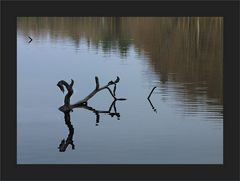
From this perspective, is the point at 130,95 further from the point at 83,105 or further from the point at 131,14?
the point at 131,14

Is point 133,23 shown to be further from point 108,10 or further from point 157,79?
point 108,10

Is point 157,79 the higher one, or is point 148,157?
point 157,79

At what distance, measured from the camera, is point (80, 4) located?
17.5 feet

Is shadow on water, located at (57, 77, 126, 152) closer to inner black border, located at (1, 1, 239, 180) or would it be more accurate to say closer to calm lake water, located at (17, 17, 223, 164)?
calm lake water, located at (17, 17, 223, 164)

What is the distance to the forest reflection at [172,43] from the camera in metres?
15.6

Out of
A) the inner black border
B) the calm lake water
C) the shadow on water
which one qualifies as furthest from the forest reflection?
the inner black border

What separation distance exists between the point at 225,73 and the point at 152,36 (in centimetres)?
2044

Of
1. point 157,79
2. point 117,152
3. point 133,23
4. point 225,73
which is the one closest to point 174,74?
point 157,79

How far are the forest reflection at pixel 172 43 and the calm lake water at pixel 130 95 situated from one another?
49 mm

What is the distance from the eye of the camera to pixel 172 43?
76.2 ft

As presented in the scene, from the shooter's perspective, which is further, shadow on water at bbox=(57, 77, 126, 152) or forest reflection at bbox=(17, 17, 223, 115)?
forest reflection at bbox=(17, 17, 223, 115)

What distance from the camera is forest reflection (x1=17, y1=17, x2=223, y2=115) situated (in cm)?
1559

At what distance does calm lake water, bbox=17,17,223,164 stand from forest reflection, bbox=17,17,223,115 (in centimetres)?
5

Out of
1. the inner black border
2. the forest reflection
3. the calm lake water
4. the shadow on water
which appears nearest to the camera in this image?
the inner black border
